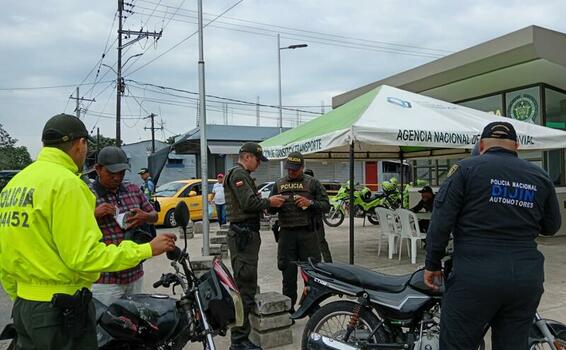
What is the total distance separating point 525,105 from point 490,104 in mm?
965

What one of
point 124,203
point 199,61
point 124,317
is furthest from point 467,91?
point 124,317

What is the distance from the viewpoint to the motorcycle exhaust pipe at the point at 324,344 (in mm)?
3332

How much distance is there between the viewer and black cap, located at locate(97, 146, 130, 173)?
126 inches

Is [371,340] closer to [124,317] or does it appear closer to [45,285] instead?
[124,317]

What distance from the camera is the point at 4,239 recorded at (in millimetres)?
1951

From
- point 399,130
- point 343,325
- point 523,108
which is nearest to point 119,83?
point 523,108

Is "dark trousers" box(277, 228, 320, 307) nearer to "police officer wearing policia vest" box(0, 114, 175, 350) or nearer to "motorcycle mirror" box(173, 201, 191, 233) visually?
"motorcycle mirror" box(173, 201, 191, 233)

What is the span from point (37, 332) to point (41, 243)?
37cm

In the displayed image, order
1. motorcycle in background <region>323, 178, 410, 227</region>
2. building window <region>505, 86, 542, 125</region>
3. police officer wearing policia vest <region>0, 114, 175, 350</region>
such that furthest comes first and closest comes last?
motorcycle in background <region>323, 178, 410, 227</region> < building window <region>505, 86, 542, 125</region> < police officer wearing policia vest <region>0, 114, 175, 350</region>

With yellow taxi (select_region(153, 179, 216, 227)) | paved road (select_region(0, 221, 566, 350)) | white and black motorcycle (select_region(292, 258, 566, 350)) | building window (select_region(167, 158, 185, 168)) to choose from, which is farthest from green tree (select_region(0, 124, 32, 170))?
white and black motorcycle (select_region(292, 258, 566, 350))

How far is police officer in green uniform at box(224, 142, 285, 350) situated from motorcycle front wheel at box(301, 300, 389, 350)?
2.73 feet

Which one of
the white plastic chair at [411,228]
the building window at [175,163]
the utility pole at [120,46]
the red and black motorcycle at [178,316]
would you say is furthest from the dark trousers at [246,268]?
the building window at [175,163]

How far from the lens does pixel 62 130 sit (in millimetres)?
2164

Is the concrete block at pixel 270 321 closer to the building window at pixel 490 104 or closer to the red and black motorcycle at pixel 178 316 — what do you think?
the red and black motorcycle at pixel 178 316
